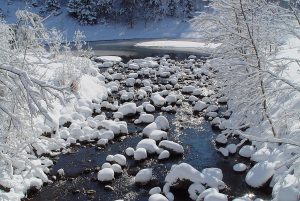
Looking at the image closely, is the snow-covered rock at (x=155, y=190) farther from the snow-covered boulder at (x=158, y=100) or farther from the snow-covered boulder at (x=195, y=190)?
the snow-covered boulder at (x=158, y=100)

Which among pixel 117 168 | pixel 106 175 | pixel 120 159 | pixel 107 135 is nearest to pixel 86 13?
pixel 107 135

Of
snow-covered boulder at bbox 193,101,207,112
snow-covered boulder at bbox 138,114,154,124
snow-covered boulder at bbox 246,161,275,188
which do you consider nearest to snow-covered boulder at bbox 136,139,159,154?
snow-covered boulder at bbox 138,114,154,124

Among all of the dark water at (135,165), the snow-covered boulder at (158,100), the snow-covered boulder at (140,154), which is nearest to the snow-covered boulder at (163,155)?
the dark water at (135,165)

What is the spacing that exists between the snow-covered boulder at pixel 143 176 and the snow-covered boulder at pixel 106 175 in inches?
27.3

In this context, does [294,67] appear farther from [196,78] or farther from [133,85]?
[133,85]

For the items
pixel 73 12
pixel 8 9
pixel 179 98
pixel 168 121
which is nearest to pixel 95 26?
pixel 73 12

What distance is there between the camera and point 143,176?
1074 cm

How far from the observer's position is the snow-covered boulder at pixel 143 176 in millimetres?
10719

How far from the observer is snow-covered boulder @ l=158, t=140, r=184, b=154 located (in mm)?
→ 12531

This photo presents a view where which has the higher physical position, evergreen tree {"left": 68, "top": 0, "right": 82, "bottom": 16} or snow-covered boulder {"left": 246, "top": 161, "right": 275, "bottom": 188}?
evergreen tree {"left": 68, "top": 0, "right": 82, "bottom": 16}

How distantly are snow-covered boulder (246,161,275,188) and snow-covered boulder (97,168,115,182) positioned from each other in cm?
379

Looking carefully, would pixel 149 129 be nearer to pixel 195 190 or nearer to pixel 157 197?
pixel 195 190

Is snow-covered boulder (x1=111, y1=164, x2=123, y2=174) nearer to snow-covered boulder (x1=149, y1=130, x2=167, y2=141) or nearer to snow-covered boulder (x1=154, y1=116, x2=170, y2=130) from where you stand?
snow-covered boulder (x1=149, y1=130, x2=167, y2=141)

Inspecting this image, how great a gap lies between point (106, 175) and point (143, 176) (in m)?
1.06
